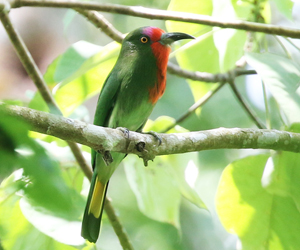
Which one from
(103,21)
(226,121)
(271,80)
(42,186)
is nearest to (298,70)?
(271,80)

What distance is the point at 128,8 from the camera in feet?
7.96

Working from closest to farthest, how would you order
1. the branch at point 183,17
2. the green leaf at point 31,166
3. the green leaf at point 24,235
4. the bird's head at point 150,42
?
the green leaf at point 31,166
the green leaf at point 24,235
the branch at point 183,17
the bird's head at point 150,42

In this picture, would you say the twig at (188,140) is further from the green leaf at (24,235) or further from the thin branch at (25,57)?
the thin branch at (25,57)

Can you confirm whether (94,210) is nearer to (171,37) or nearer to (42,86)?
(42,86)

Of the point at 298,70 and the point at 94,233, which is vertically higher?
the point at 298,70

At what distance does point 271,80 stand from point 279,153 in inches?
18.2

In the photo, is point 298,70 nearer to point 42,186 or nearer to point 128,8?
point 128,8

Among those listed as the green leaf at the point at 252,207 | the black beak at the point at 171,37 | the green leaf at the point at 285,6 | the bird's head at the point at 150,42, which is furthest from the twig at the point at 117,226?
the green leaf at the point at 285,6

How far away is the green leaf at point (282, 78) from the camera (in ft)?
6.25

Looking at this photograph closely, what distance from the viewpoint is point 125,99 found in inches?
109

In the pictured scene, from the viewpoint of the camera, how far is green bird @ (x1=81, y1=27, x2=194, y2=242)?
276 cm

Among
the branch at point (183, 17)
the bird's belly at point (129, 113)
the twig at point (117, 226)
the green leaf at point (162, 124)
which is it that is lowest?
the twig at point (117, 226)

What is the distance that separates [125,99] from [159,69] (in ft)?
1.23

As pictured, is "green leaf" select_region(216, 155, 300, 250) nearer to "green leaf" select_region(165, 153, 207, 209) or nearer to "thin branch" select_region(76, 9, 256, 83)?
"green leaf" select_region(165, 153, 207, 209)
